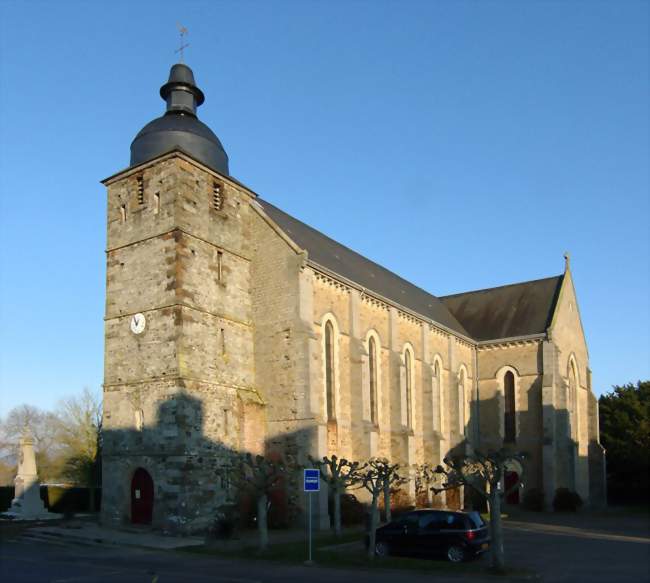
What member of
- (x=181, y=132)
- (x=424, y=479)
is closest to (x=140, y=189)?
(x=181, y=132)

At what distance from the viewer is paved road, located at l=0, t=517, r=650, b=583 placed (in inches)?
587

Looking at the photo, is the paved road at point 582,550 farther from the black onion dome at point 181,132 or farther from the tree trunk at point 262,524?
the black onion dome at point 181,132

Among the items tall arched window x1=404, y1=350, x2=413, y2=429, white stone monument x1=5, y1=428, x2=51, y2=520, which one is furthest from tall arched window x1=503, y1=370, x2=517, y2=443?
white stone monument x1=5, y1=428, x2=51, y2=520

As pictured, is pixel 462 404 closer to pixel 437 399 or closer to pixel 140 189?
pixel 437 399

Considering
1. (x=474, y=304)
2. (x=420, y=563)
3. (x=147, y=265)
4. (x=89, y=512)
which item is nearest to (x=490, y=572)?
(x=420, y=563)

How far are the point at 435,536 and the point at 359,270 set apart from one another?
1942 cm

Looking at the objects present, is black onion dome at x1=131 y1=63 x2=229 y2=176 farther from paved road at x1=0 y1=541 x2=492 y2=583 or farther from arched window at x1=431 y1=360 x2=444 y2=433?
arched window at x1=431 y1=360 x2=444 y2=433

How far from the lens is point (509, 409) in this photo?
41.5 m

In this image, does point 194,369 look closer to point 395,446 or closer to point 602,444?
point 395,446

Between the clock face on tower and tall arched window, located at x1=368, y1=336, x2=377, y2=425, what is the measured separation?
446 inches

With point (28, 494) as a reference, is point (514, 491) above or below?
below

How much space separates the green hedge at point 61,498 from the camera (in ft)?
106

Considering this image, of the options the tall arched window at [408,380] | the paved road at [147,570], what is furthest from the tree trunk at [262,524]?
the tall arched window at [408,380]

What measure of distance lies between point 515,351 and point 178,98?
25.1m
